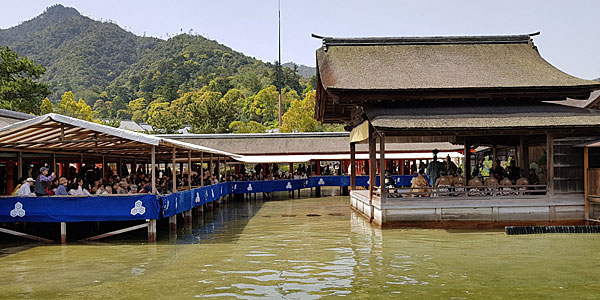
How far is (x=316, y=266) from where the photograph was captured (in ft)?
40.3

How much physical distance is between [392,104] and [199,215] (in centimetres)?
936

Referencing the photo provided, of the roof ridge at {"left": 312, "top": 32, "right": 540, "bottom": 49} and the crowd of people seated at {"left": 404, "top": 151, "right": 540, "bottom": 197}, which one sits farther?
the roof ridge at {"left": 312, "top": 32, "right": 540, "bottom": 49}

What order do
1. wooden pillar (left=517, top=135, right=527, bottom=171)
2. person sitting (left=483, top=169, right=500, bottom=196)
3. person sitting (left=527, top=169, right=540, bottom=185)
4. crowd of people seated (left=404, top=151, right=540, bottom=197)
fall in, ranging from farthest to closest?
1. wooden pillar (left=517, top=135, right=527, bottom=171)
2. person sitting (left=527, top=169, right=540, bottom=185)
3. person sitting (left=483, top=169, right=500, bottom=196)
4. crowd of people seated (left=404, top=151, right=540, bottom=197)

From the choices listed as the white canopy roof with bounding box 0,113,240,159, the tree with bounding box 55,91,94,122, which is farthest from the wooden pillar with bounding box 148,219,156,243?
the tree with bounding box 55,91,94,122

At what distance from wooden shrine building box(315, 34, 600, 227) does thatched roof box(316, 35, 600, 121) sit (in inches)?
1.4

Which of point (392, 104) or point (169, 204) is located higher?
point (392, 104)

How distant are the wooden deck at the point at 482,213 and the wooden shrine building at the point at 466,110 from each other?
3cm

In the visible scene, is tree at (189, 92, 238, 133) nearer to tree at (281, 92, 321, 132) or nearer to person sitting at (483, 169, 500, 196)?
tree at (281, 92, 321, 132)

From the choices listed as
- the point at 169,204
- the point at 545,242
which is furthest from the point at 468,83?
the point at 169,204

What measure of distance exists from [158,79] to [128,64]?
40185 millimetres

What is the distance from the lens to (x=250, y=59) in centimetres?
16012

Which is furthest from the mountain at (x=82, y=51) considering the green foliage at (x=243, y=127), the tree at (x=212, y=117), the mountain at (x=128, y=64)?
the green foliage at (x=243, y=127)

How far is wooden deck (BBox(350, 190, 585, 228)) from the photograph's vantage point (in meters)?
18.0

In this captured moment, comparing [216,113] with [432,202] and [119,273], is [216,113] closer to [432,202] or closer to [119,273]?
[432,202]
